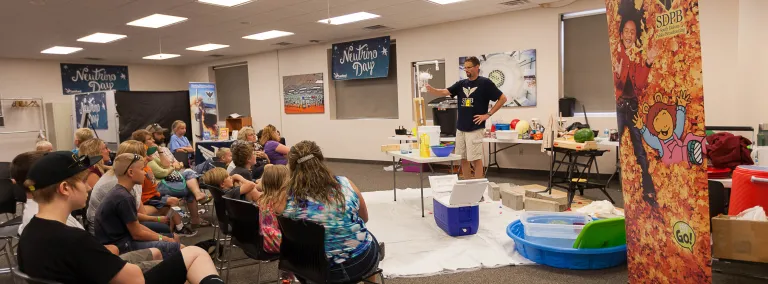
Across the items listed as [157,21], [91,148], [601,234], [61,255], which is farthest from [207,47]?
[61,255]

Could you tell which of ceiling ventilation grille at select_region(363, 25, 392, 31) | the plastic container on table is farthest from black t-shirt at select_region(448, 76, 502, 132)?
ceiling ventilation grille at select_region(363, 25, 392, 31)

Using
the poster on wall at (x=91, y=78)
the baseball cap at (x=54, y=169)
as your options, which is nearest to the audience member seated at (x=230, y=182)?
the baseball cap at (x=54, y=169)

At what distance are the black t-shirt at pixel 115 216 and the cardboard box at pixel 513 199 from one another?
147 inches

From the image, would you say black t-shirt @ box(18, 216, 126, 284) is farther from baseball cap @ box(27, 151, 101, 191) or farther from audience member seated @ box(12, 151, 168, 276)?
audience member seated @ box(12, 151, 168, 276)

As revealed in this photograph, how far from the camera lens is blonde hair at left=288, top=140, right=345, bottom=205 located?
7.44 feet

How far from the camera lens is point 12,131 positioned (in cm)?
1162

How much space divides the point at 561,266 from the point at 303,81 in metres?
8.68

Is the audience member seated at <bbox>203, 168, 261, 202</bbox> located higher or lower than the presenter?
lower

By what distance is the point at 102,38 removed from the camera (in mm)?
9070

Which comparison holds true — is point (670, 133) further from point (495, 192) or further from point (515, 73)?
point (515, 73)

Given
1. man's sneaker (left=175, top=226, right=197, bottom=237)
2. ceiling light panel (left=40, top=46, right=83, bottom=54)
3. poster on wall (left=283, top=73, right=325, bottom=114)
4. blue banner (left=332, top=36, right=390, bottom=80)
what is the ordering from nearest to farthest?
man's sneaker (left=175, top=226, right=197, bottom=237)
blue banner (left=332, top=36, right=390, bottom=80)
ceiling light panel (left=40, top=46, right=83, bottom=54)
poster on wall (left=283, top=73, right=325, bottom=114)

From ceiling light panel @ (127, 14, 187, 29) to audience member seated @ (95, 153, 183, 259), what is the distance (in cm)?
518

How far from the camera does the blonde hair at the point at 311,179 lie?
7.44ft

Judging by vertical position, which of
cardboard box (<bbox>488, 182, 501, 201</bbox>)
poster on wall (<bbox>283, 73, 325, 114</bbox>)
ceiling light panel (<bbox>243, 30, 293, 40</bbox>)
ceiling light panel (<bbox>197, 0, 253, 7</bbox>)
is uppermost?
ceiling light panel (<bbox>243, 30, 293, 40</bbox>)
